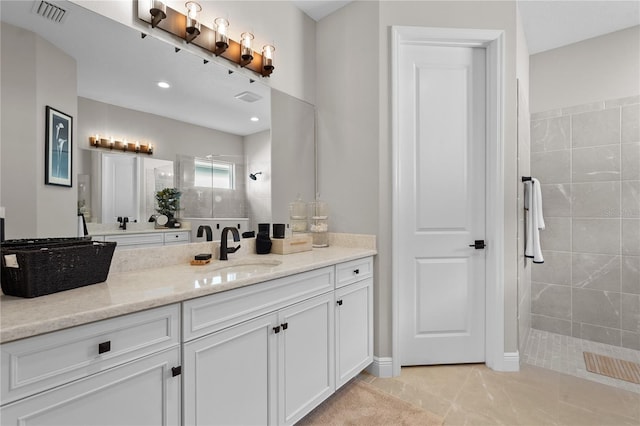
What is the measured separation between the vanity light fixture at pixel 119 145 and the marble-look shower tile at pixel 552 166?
3405mm

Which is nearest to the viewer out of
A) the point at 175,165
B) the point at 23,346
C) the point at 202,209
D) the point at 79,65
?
the point at 23,346

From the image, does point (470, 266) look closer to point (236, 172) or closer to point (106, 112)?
point (236, 172)

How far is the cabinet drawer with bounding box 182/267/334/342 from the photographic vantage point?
3.77ft

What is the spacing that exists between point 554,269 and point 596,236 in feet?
1.52

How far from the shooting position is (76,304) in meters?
0.93

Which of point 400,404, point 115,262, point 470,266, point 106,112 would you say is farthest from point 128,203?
point 470,266

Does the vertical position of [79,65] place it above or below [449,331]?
above

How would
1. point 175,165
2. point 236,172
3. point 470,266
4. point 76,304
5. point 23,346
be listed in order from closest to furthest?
point 23,346 < point 76,304 < point 175,165 < point 236,172 < point 470,266

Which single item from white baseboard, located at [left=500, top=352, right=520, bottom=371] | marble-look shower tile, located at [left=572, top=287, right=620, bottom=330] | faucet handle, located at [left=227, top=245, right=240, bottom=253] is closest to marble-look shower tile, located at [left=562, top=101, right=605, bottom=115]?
marble-look shower tile, located at [left=572, top=287, right=620, bottom=330]

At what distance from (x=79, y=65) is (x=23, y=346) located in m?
1.18

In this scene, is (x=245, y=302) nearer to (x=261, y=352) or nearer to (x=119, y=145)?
(x=261, y=352)

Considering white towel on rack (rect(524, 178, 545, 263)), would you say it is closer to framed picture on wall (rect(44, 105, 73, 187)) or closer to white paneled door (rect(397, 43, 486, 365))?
white paneled door (rect(397, 43, 486, 365))

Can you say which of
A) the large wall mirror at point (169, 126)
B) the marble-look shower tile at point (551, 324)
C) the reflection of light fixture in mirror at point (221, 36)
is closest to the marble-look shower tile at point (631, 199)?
the marble-look shower tile at point (551, 324)

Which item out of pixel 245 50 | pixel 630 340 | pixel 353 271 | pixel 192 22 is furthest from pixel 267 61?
pixel 630 340
